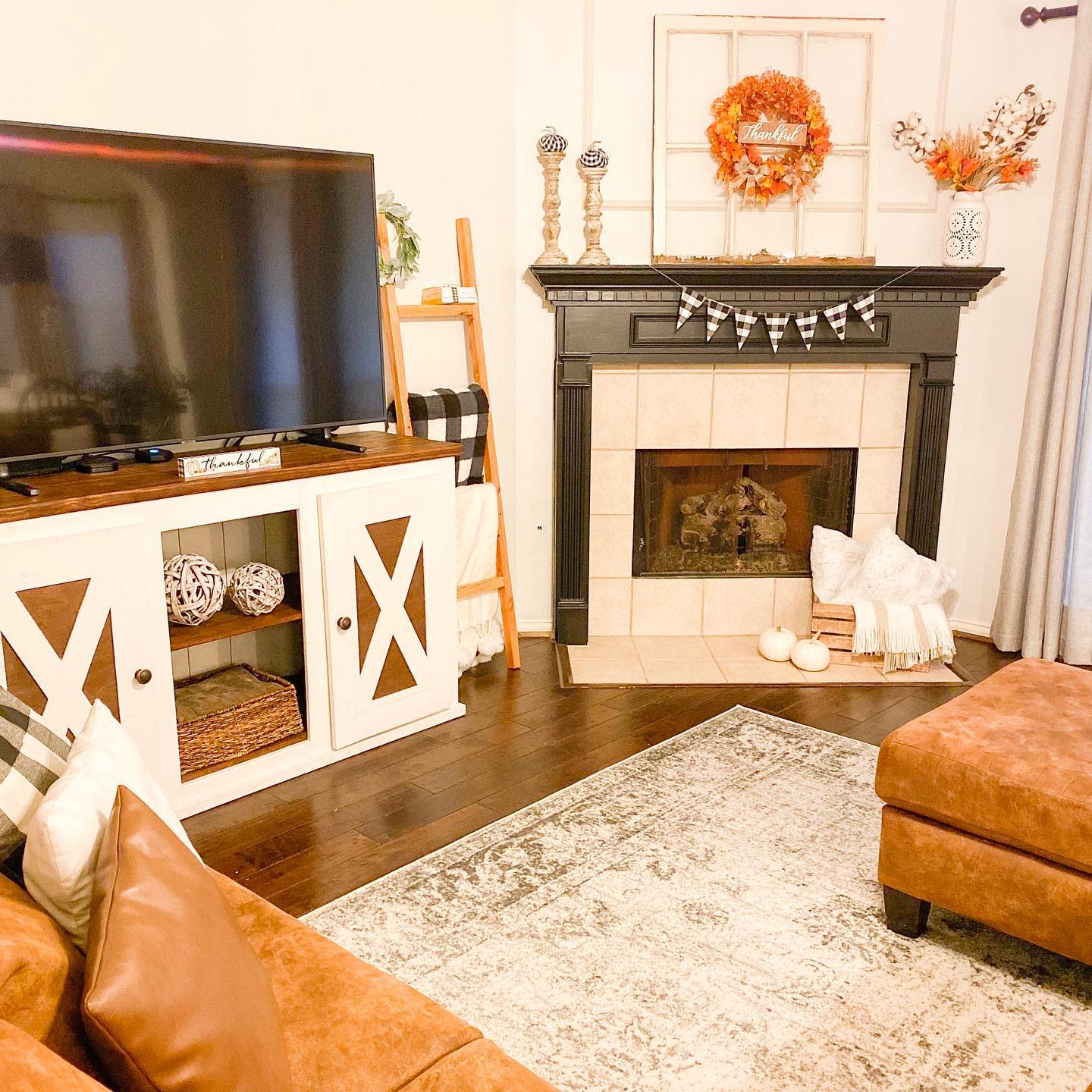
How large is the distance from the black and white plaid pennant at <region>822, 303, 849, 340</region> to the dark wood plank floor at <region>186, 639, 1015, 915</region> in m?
1.29

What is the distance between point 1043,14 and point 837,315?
3.99 feet

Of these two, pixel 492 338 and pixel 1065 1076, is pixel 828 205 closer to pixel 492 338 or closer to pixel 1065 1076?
pixel 492 338

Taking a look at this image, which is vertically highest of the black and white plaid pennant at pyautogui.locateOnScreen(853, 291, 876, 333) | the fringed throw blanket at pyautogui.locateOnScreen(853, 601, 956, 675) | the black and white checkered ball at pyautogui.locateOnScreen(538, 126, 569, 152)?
the black and white checkered ball at pyautogui.locateOnScreen(538, 126, 569, 152)

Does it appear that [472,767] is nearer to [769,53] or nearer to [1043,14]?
[769,53]

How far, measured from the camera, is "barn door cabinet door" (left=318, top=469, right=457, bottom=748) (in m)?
2.89

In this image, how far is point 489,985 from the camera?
2.01 m

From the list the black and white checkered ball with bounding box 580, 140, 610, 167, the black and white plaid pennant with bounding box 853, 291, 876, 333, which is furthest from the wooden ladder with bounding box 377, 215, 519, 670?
the black and white plaid pennant with bounding box 853, 291, 876, 333

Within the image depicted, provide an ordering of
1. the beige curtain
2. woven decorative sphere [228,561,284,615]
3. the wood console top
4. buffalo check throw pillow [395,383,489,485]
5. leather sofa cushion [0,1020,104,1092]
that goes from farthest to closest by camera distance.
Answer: the beige curtain < buffalo check throw pillow [395,383,489,485] < woven decorative sphere [228,561,284,615] < the wood console top < leather sofa cushion [0,1020,104,1092]

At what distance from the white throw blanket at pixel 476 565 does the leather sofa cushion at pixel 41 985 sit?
8.15 ft

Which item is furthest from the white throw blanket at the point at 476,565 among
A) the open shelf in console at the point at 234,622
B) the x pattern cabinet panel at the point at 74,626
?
the x pattern cabinet panel at the point at 74,626

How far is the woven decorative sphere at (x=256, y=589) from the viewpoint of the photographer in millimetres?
2773

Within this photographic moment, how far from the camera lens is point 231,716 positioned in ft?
9.05

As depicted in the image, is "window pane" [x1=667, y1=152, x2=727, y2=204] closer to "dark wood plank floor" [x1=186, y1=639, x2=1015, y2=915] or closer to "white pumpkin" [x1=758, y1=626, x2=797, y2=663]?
"white pumpkin" [x1=758, y1=626, x2=797, y2=663]

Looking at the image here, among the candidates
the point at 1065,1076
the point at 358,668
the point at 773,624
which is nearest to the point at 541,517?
the point at 773,624
